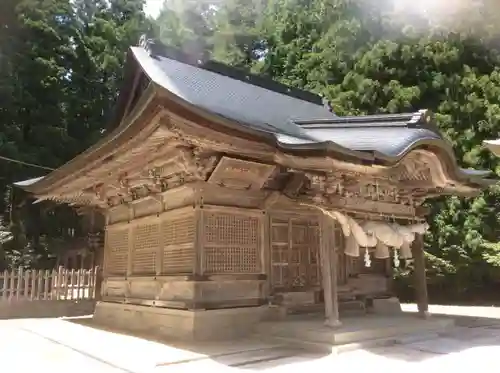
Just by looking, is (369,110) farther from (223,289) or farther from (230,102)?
(223,289)

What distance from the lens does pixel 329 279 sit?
641 centimetres

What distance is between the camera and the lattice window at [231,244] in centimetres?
686

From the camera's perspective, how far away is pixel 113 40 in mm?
24297

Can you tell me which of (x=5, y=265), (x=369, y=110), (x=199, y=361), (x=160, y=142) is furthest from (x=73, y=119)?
(x=199, y=361)

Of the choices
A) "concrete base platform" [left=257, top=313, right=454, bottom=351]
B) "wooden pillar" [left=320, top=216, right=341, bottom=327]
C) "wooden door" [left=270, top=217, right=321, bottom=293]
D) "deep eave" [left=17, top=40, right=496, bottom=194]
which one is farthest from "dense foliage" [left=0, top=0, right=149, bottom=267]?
"wooden pillar" [left=320, top=216, right=341, bottom=327]

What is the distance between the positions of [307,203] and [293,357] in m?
2.17

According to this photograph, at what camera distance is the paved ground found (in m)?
4.97

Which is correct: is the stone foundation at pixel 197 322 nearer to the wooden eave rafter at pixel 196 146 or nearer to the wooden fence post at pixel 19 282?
the wooden eave rafter at pixel 196 146

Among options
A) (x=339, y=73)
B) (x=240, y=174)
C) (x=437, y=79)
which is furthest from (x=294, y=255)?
(x=339, y=73)

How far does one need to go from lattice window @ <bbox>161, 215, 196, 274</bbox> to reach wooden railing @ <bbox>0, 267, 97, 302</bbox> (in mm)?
6694

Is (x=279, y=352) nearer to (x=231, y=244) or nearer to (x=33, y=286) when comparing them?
(x=231, y=244)

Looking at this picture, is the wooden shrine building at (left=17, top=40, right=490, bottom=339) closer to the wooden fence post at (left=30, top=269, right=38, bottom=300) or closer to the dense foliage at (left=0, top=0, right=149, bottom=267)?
the wooden fence post at (left=30, top=269, right=38, bottom=300)

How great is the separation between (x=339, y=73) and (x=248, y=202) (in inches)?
573

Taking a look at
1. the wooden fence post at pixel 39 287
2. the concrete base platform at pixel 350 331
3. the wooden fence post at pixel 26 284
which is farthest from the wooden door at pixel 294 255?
the wooden fence post at pixel 26 284
